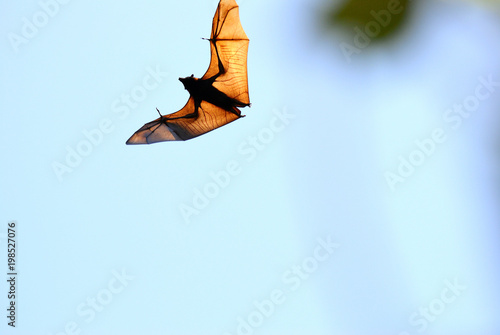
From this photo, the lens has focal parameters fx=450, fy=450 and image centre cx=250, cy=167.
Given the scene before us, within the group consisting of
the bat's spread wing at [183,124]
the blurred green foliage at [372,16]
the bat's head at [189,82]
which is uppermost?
the bat's head at [189,82]

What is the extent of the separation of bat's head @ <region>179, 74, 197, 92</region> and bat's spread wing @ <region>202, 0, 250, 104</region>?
169 mm

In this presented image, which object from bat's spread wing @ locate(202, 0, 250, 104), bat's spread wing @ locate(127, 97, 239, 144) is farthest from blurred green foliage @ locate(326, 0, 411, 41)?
bat's spread wing @ locate(202, 0, 250, 104)

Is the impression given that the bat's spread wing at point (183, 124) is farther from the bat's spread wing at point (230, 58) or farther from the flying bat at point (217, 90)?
the bat's spread wing at point (230, 58)

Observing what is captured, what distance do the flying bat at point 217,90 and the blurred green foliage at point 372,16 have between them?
2210mm

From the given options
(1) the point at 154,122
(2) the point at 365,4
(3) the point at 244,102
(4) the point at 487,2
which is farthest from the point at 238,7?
(4) the point at 487,2

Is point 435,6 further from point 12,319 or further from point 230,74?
point 12,319

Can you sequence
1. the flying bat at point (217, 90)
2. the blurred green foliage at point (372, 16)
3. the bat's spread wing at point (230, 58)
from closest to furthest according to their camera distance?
the blurred green foliage at point (372, 16), the flying bat at point (217, 90), the bat's spread wing at point (230, 58)

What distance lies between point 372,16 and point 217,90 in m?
2.38

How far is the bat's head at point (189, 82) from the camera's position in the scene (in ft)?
11.4

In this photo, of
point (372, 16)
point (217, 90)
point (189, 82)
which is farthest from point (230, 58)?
point (372, 16)

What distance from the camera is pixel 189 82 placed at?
3.54m

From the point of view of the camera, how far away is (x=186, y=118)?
3736 mm

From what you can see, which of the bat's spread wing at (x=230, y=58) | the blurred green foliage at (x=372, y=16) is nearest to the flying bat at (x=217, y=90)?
the bat's spread wing at (x=230, y=58)

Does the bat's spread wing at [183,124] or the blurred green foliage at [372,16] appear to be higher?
the bat's spread wing at [183,124]
